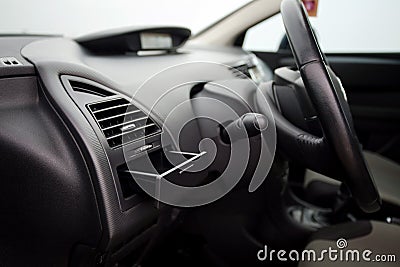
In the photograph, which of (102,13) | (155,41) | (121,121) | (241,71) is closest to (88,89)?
(121,121)

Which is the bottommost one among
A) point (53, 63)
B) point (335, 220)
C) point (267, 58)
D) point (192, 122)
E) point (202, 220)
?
point (335, 220)

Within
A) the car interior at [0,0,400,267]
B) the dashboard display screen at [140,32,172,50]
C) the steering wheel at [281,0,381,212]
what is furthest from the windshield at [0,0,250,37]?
the steering wheel at [281,0,381,212]

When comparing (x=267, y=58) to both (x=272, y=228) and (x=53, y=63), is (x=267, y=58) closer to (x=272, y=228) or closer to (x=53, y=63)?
(x=272, y=228)

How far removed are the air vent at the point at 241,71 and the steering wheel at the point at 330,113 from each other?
0.35 metres

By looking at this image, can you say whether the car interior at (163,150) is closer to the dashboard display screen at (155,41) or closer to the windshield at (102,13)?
the dashboard display screen at (155,41)

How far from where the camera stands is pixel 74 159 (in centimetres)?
60

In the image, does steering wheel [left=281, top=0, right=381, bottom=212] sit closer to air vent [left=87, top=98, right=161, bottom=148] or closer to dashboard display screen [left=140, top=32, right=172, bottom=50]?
air vent [left=87, top=98, right=161, bottom=148]

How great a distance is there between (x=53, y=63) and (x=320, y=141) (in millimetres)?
465

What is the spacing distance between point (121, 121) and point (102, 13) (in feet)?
3.24

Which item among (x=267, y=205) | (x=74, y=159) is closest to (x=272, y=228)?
(x=267, y=205)

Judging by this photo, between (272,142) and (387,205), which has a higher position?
(272,142)

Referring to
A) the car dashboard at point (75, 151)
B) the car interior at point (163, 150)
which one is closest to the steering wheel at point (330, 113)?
the car interior at point (163, 150)

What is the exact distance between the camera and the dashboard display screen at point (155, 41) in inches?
37.2

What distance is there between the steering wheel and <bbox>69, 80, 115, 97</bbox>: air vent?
0.33 m
